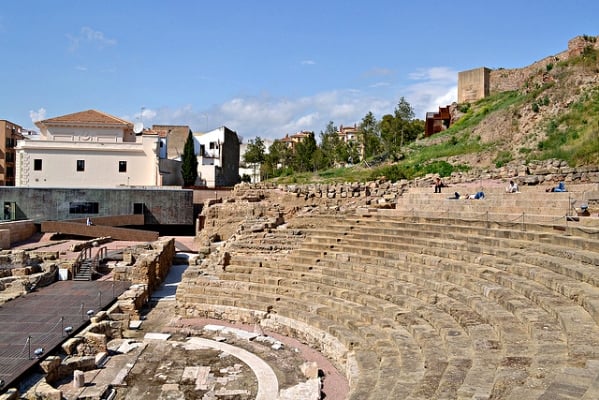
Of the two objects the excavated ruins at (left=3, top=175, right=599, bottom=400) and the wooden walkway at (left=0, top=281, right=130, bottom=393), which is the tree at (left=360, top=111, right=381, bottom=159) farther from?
the wooden walkway at (left=0, top=281, right=130, bottom=393)

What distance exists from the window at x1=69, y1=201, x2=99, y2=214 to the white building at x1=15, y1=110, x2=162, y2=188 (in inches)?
241

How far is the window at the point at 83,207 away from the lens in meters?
28.4

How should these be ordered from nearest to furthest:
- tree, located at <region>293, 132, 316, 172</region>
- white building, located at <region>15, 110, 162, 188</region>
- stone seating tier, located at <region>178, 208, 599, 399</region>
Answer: stone seating tier, located at <region>178, 208, 599, 399</region>, white building, located at <region>15, 110, 162, 188</region>, tree, located at <region>293, 132, 316, 172</region>

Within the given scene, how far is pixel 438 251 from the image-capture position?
37.8ft

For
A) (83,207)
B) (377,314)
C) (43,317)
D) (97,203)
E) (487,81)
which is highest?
(487,81)

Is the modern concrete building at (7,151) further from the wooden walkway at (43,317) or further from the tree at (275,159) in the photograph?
the wooden walkway at (43,317)

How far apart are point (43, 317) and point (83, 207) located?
17502 millimetres

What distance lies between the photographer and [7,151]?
146ft

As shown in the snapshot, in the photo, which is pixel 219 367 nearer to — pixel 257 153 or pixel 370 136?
pixel 370 136

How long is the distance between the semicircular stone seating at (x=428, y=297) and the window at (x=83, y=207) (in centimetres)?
1531

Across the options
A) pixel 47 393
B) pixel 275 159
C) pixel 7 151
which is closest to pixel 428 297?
pixel 47 393

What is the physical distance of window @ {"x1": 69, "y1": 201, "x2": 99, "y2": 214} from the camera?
93.1ft

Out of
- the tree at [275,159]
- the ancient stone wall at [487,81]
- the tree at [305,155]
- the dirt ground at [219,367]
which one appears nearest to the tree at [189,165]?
the tree at [305,155]

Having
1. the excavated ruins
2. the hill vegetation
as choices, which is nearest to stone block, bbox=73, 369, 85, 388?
the excavated ruins
